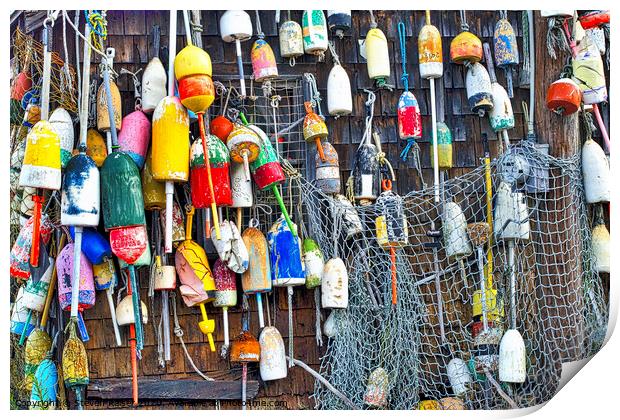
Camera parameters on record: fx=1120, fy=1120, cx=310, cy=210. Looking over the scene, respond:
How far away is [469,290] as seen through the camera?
7.48m

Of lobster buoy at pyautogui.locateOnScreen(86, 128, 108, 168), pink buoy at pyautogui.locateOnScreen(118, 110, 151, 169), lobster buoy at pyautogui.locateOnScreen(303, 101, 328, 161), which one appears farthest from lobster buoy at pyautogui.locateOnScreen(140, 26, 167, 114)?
lobster buoy at pyautogui.locateOnScreen(303, 101, 328, 161)

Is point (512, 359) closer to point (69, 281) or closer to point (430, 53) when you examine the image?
point (430, 53)

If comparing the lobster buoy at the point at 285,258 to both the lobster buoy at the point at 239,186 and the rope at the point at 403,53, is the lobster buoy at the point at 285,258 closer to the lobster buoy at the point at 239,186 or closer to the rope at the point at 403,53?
the lobster buoy at the point at 239,186

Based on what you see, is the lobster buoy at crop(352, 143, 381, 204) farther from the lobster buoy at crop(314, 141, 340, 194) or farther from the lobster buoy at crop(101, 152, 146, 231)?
the lobster buoy at crop(101, 152, 146, 231)

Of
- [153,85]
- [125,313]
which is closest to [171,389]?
[125,313]

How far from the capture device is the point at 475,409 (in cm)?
725

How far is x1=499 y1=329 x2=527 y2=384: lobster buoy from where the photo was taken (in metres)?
→ 7.05

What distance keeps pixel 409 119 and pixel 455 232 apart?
0.82m

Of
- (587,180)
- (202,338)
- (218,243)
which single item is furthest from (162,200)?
(587,180)

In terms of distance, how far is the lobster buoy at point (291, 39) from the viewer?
742 centimetres

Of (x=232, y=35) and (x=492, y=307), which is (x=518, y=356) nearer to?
(x=492, y=307)

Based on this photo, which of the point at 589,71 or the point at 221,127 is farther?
the point at 589,71

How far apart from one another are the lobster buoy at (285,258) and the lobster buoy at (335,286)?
6.0 inches

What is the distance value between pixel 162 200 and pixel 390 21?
2.03 meters
